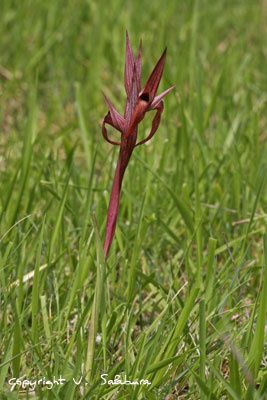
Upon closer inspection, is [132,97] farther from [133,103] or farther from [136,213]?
[136,213]

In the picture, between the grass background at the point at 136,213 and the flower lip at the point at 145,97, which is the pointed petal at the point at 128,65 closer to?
the flower lip at the point at 145,97

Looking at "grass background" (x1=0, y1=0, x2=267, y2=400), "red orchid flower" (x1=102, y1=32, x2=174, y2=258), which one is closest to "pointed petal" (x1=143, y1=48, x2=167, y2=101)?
"red orchid flower" (x1=102, y1=32, x2=174, y2=258)

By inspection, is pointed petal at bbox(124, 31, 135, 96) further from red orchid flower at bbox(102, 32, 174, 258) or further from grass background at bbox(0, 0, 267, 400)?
grass background at bbox(0, 0, 267, 400)

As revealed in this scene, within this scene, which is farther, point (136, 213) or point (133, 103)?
point (136, 213)

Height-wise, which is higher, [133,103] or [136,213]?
[133,103]

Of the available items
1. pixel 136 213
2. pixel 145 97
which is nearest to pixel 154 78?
pixel 145 97

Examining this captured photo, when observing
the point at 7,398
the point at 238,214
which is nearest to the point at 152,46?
the point at 238,214

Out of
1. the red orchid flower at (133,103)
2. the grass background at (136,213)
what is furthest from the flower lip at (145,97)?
the grass background at (136,213)

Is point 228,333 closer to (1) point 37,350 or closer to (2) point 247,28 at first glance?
(1) point 37,350

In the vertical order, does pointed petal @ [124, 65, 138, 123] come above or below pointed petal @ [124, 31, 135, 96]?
below
